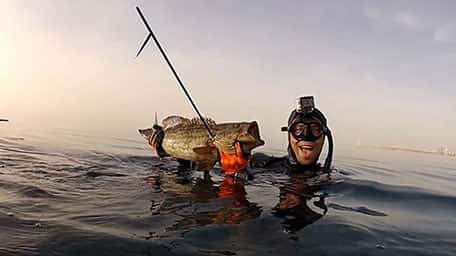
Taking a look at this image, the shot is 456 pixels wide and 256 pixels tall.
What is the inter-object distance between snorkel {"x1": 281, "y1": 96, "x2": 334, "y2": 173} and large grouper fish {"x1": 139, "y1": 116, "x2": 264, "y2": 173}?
2.39 metres

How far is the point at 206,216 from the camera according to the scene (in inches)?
192

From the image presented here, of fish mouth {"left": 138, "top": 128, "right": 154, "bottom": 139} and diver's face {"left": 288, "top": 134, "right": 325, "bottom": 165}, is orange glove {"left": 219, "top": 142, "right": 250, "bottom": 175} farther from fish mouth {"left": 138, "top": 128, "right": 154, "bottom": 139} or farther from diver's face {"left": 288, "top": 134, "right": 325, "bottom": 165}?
diver's face {"left": 288, "top": 134, "right": 325, "bottom": 165}

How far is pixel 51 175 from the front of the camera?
766cm

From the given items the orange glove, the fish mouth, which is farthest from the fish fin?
the fish mouth

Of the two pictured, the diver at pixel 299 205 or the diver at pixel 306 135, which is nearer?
the diver at pixel 299 205

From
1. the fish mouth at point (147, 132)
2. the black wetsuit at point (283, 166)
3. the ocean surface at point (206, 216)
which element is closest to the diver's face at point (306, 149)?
the black wetsuit at point (283, 166)

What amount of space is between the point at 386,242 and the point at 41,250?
3.45 meters

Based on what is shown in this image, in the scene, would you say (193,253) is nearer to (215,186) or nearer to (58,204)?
(58,204)

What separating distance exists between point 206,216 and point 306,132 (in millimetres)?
4396

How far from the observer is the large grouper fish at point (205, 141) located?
640cm

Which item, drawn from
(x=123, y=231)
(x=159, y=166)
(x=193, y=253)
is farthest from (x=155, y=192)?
(x=159, y=166)

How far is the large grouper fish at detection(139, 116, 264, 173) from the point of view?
6.40 meters

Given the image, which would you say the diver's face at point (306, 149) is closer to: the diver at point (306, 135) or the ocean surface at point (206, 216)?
the diver at point (306, 135)

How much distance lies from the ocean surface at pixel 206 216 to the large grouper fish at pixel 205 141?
52cm
